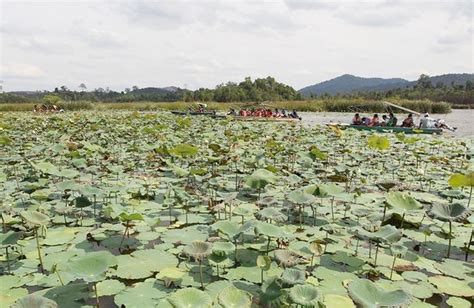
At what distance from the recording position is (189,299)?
215cm

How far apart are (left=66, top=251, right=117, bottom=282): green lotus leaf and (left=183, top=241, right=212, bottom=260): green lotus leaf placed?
49 cm

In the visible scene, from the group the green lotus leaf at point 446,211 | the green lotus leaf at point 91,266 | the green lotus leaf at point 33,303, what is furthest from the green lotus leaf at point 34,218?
the green lotus leaf at point 446,211

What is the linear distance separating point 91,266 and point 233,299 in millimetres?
891

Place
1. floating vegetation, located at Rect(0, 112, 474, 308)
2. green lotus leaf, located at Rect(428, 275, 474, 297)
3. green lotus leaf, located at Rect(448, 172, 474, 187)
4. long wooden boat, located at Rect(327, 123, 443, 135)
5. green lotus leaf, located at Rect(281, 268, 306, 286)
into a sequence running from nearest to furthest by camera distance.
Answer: green lotus leaf, located at Rect(281, 268, 306, 286), floating vegetation, located at Rect(0, 112, 474, 308), green lotus leaf, located at Rect(428, 275, 474, 297), green lotus leaf, located at Rect(448, 172, 474, 187), long wooden boat, located at Rect(327, 123, 443, 135)

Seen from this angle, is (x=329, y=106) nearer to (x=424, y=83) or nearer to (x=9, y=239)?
(x=9, y=239)

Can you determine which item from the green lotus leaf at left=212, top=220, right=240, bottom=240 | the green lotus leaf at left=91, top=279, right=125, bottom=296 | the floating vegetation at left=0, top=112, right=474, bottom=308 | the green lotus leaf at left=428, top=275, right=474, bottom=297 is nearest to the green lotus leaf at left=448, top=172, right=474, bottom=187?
the floating vegetation at left=0, top=112, right=474, bottom=308

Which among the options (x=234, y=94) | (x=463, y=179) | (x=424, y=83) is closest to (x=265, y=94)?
(x=234, y=94)

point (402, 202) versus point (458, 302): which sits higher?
point (402, 202)

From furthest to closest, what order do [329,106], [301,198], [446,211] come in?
[329,106], [301,198], [446,211]

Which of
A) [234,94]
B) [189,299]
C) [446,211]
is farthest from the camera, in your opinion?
[234,94]

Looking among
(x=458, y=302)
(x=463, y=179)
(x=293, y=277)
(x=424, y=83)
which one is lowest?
(x=458, y=302)

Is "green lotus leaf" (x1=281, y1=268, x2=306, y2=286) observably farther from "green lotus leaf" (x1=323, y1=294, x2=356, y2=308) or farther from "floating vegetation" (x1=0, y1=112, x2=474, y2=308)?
"green lotus leaf" (x1=323, y1=294, x2=356, y2=308)

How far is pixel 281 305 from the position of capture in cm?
231

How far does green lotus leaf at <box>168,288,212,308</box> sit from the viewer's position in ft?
6.90
